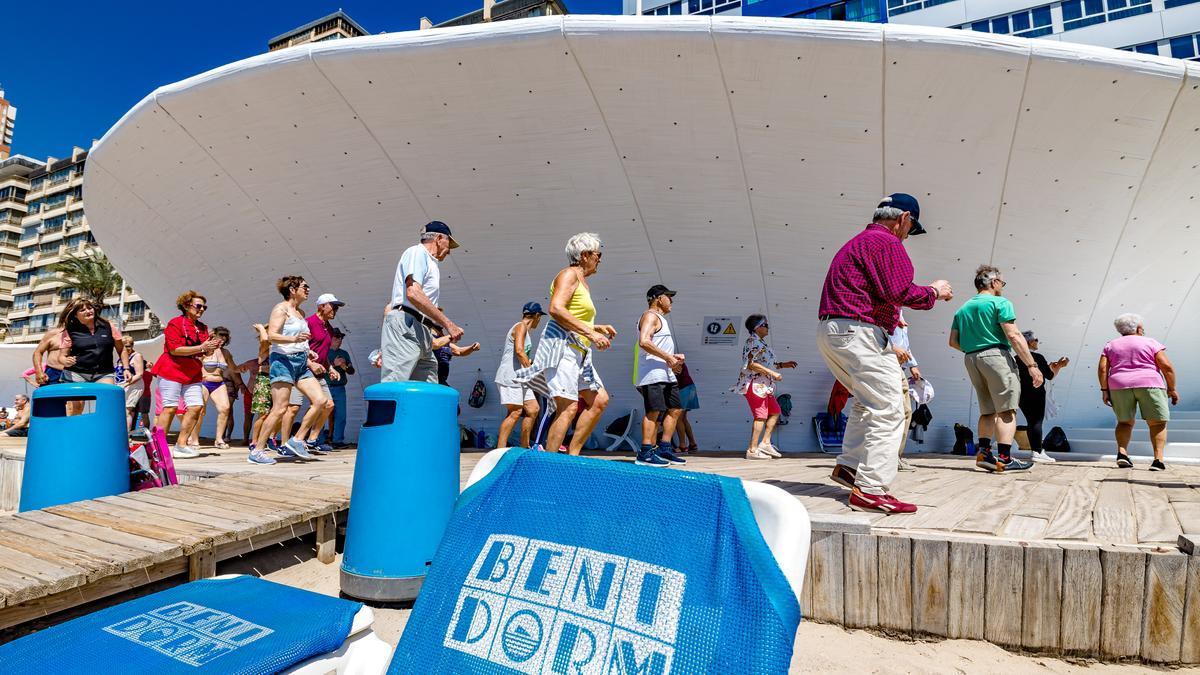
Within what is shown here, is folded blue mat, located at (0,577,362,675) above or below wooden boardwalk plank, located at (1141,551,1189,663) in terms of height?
above

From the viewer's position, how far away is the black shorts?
5074 millimetres

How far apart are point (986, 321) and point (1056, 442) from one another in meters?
3.57

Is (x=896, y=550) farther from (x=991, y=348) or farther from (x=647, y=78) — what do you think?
(x=647, y=78)

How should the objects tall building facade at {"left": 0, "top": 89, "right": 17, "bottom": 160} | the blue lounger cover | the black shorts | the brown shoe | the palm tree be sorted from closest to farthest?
the blue lounger cover → the brown shoe → the black shorts → the palm tree → tall building facade at {"left": 0, "top": 89, "right": 17, "bottom": 160}

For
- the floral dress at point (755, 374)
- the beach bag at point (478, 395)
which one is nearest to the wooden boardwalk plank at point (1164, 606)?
the floral dress at point (755, 374)

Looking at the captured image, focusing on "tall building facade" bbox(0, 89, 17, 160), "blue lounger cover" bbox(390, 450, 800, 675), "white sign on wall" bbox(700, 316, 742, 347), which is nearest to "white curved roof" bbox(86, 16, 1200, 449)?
"white sign on wall" bbox(700, 316, 742, 347)

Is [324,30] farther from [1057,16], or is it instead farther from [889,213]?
[889,213]

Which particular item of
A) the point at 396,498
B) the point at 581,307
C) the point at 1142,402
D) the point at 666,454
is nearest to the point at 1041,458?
the point at 1142,402

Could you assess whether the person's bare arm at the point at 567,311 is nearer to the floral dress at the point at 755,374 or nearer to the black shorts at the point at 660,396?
the black shorts at the point at 660,396

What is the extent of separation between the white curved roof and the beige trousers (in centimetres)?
330

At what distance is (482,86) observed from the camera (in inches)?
228

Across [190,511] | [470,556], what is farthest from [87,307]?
[470,556]

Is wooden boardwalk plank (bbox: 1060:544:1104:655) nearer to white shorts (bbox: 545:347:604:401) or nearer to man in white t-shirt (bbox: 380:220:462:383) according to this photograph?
white shorts (bbox: 545:347:604:401)

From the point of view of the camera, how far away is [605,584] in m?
0.99
